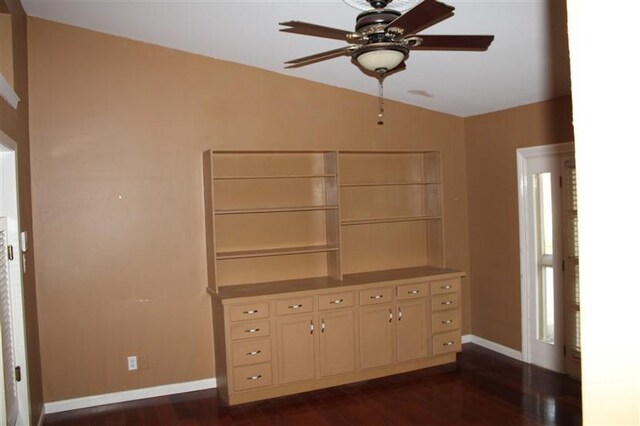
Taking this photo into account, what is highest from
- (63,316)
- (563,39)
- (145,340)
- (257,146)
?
(563,39)

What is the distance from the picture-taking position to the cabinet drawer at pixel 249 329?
161 inches

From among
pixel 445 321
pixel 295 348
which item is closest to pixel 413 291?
pixel 445 321

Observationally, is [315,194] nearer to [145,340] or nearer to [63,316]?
[145,340]

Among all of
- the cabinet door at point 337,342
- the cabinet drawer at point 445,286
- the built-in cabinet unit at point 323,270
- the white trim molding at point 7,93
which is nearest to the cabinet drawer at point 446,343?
the built-in cabinet unit at point 323,270

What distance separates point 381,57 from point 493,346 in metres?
3.94

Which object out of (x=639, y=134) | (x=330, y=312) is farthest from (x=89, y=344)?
(x=639, y=134)

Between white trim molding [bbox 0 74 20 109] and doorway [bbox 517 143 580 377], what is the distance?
4103mm

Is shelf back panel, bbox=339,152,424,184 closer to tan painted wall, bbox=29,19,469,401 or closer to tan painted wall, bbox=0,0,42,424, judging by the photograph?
tan painted wall, bbox=29,19,469,401

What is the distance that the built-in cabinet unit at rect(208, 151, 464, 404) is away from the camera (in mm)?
4184

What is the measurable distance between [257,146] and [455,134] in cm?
220

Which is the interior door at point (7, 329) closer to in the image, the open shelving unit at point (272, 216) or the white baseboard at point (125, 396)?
the white baseboard at point (125, 396)

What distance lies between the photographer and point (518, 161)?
192 inches

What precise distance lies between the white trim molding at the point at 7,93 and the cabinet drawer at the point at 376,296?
2942mm

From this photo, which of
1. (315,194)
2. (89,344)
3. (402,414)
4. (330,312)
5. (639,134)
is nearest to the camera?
(639,134)
